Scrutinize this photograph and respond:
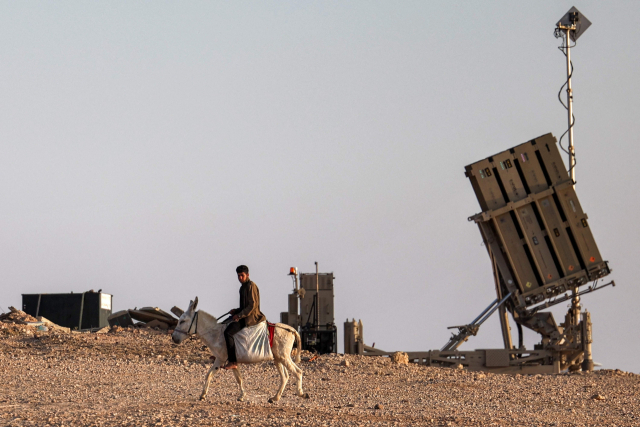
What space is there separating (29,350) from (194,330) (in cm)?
1110

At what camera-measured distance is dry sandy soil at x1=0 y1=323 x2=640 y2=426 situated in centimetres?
1036

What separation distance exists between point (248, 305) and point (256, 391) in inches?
129

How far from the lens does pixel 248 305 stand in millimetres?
12055

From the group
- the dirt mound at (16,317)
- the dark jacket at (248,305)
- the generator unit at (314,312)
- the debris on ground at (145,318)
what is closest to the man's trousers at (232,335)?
the dark jacket at (248,305)

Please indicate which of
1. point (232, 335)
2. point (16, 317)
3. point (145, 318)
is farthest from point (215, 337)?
point (16, 317)

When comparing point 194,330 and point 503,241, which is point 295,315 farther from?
point 194,330

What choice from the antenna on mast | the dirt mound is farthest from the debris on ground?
the antenna on mast

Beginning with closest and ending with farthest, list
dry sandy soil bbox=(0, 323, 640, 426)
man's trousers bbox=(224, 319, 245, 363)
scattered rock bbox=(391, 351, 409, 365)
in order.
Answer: dry sandy soil bbox=(0, 323, 640, 426) < man's trousers bbox=(224, 319, 245, 363) < scattered rock bbox=(391, 351, 409, 365)

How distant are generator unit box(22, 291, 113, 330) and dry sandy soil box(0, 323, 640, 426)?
4.33m

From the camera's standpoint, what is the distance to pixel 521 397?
15656 mm

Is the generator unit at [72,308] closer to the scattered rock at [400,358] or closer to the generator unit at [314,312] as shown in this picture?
the generator unit at [314,312]

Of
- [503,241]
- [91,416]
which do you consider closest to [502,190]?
[503,241]

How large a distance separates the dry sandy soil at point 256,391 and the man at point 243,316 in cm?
68

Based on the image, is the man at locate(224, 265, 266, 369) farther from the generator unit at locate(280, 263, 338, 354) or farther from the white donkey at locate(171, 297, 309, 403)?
the generator unit at locate(280, 263, 338, 354)
